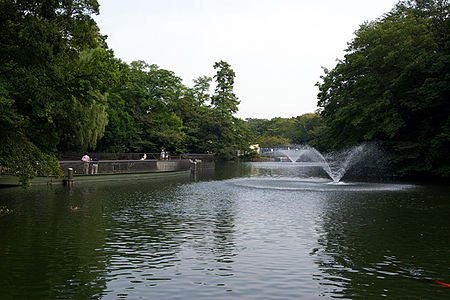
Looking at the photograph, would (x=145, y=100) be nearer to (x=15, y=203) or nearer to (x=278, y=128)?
(x=15, y=203)

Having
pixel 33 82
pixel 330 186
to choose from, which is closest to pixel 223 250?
pixel 33 82

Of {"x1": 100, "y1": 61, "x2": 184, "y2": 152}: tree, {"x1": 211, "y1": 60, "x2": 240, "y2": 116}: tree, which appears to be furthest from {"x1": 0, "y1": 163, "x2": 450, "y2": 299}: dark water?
{"x1": 211, "y1": 60, "x2": 240, "y2": 116}: tree

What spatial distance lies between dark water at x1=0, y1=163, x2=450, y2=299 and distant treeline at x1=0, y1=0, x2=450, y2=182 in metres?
4.24

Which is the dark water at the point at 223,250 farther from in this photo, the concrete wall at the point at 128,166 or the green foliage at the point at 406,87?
the green foliage at the point at 406,87

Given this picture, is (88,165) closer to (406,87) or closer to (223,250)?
(223,250)

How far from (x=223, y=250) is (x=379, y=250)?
4191 mm

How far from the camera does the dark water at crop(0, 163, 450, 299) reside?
825 cm

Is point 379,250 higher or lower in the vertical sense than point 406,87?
lower

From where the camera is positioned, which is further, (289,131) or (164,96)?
(289,131)

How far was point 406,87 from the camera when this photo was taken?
41.7m

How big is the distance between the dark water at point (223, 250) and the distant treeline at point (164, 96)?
4238 millimetres

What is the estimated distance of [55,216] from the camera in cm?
1688

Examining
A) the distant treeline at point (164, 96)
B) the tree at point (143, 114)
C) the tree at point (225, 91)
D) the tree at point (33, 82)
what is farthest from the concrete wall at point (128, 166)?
the tree at point (225, 91)

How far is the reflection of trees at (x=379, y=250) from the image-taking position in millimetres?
8555
